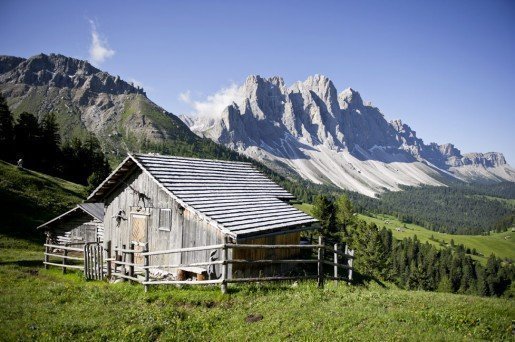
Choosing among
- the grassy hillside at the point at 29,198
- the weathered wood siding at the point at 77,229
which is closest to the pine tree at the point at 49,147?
the grassy hillside at the point at 29,198

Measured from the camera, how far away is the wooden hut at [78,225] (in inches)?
1411

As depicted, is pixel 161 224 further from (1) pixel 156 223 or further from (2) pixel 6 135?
(2) pixel 6 135

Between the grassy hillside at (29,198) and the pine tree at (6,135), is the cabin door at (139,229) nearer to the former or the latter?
the grassy hillside at (29,198)

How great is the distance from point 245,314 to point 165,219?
12.1 meters

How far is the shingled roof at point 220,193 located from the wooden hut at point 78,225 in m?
10.4

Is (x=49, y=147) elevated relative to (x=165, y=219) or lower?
elevated

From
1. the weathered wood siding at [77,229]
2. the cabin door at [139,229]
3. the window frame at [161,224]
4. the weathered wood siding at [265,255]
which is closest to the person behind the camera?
the weathered wood siding at [265,255]

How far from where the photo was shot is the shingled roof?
1958 centimetres

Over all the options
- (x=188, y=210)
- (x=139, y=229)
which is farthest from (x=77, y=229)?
(x=188, y=210)

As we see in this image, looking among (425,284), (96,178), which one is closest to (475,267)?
(425,284)

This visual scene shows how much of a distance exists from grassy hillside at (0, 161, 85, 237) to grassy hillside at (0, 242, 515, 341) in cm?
3078

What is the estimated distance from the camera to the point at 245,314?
11.7 metres

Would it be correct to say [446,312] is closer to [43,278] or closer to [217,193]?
[217,193]

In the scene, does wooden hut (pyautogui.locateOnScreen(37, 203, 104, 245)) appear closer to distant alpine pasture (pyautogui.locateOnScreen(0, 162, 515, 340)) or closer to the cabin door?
the cabin door
